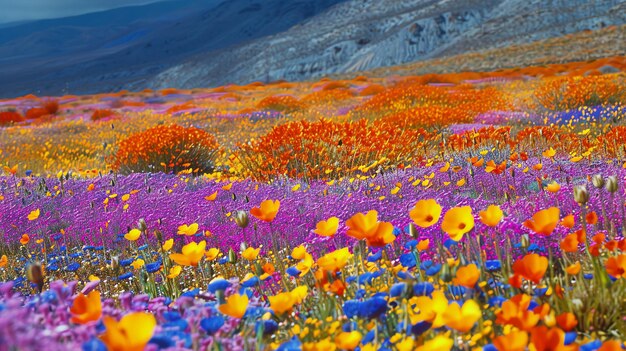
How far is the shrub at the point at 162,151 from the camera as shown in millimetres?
7930

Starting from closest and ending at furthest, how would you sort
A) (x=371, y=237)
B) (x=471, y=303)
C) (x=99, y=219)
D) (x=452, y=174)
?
(x=471, y=303), (x=371, y=237), (x=99, y=219), (x=452, y=174)

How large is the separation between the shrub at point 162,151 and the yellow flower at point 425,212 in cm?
592

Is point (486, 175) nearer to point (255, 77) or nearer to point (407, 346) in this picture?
point (407, 346)

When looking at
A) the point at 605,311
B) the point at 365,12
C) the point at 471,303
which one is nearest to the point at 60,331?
the point at 471,303

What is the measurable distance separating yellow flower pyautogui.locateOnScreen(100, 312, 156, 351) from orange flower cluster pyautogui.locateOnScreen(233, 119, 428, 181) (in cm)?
490

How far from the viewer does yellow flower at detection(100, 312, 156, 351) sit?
111 centimetres

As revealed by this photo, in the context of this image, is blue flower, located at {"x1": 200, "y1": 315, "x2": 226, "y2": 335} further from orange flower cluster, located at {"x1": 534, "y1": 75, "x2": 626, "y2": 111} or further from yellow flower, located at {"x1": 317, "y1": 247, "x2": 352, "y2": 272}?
orange flower cluster, located at {"x1": 534, "y1": 75, "x2": 626, "y2": 111}

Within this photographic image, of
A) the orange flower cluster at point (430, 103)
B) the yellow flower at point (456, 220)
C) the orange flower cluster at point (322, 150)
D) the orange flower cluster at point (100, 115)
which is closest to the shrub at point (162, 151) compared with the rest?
the orange flower cluster at point (322, 150)

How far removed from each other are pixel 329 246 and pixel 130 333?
2.30 m

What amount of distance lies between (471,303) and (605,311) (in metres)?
0.86

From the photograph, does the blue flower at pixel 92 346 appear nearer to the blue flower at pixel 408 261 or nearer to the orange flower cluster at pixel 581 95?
A: the blue flower at pixel 408 261

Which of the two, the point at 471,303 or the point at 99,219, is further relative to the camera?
the point at 99,219

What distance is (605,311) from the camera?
1983 mm

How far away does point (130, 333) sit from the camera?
1143mm
